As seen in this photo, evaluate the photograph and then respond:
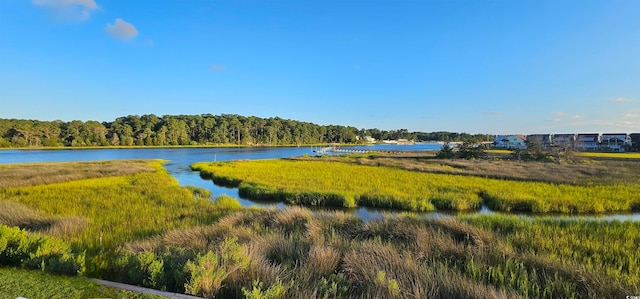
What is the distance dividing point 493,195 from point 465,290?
15072 mm

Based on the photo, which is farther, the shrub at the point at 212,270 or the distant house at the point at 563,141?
the distant house at the point at 563,141

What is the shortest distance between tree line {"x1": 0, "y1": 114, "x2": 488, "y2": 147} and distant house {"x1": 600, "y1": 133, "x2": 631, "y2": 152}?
3382cm

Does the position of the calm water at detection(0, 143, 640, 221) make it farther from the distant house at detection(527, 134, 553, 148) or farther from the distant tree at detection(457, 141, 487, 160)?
the distant house at detection(527, 134, 553, 148)

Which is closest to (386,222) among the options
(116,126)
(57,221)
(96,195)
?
(57,221)

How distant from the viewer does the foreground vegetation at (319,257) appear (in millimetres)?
4219

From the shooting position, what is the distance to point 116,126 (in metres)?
120

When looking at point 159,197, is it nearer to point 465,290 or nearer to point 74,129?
point 465,290

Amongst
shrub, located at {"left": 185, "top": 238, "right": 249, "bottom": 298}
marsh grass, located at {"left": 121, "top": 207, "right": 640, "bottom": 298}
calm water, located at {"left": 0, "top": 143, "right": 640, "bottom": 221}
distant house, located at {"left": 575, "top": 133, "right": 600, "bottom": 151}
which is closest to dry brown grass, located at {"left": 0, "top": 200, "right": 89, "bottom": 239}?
marsh grass, located at {"left": 121, "top": 207, "right": 640, "bottom": 298}

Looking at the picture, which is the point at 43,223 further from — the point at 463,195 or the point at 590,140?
the point at 590,140

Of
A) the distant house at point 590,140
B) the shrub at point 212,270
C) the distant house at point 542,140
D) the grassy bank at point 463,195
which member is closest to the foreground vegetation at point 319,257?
the shrub at point 212,270

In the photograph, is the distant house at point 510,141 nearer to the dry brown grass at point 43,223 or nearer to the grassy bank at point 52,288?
the dry brown grass at point 43,223

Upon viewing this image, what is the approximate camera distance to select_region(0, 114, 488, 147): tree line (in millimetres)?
103125

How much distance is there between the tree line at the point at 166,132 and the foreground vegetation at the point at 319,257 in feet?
225

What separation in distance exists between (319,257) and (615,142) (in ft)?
378
